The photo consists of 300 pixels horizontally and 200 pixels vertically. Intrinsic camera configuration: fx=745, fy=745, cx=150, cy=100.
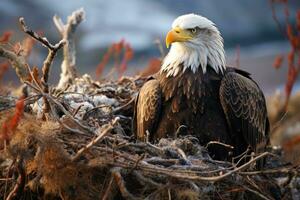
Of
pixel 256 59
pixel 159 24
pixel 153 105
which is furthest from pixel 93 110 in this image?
pixel 256 59

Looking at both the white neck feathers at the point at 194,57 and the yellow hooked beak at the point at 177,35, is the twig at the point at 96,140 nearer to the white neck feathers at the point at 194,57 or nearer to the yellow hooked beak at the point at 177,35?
the yellow hooked beak at the point at 177,35

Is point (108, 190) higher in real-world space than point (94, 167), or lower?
lower

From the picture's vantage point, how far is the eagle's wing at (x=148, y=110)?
572cm

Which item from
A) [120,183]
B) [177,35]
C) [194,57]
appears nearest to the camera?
[120,183]

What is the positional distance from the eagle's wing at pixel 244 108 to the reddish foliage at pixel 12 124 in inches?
80.8

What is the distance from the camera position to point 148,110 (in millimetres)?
5723

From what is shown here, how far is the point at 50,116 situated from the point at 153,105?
1.26 metres

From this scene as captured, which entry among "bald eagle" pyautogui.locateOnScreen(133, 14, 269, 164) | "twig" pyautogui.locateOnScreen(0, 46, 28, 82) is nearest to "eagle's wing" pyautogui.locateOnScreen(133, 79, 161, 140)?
"bald eagle" pyautogui.locateOnScreen(133, 14, 269, 164)

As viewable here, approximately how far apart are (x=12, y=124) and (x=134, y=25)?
9.50 m

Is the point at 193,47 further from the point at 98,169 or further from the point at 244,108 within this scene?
the point at 98,169

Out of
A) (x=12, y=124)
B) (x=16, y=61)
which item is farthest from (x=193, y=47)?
(x=12, y=124)

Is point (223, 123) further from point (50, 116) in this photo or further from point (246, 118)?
point (50, 116)

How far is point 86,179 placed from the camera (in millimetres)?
4406

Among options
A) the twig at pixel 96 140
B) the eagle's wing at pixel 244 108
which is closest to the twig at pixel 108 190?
the twig at pixel 96 140
